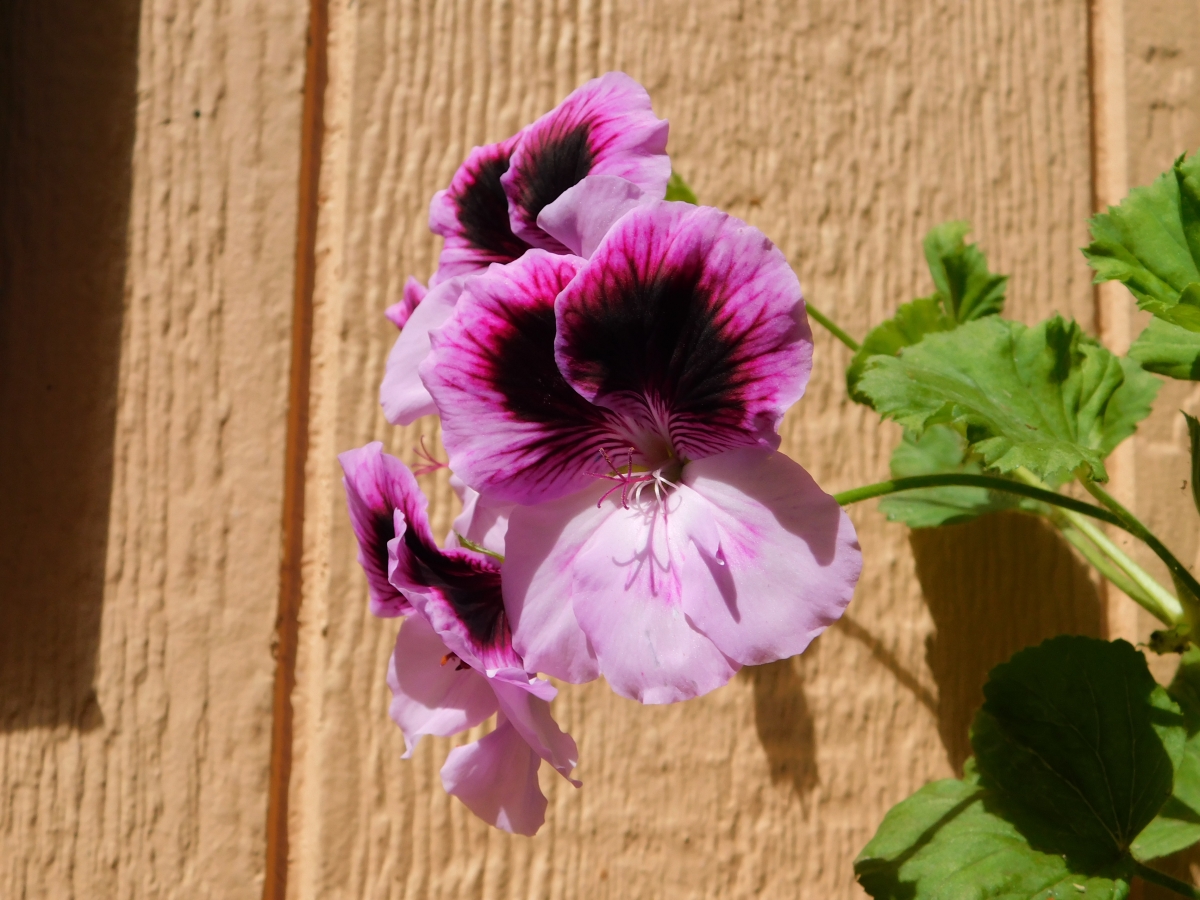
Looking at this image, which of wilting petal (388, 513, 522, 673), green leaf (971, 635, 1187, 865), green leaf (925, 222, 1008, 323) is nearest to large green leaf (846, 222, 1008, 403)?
green leaf (925, 222, 1008, 323)

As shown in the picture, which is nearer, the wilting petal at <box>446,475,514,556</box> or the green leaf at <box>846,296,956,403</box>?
the wilting petal at <box>446,475,514,556</box>

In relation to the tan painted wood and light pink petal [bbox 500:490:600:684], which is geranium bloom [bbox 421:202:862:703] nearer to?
light pink petal [bbox 500:490:600:684]

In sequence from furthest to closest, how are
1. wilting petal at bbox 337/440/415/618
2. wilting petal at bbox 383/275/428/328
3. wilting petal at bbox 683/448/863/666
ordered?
wilting petal at bbox 383/275/428/328
wilting petal at bbox 337/440/415/618
wilting petal at bbox 683/448/863/666

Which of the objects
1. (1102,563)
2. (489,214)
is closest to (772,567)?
(489,214)

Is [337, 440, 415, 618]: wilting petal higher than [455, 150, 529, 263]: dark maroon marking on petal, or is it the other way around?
[455, 150, 529, 263]: dark maroon marking on petal

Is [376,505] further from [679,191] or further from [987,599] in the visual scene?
[987,599]

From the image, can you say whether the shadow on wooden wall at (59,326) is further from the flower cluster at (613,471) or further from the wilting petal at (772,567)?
the wilting petal at (772,567)

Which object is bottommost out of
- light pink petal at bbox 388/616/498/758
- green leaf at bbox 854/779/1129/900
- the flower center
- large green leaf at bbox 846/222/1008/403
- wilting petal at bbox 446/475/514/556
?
green leaf at bbox 854/779/1129/900
